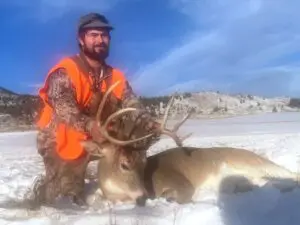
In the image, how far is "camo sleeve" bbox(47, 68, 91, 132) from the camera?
21.3 feet

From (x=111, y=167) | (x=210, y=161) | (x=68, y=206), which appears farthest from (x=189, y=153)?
(x=68, y=206)

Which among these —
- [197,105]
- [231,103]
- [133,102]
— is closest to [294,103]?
[231,103]

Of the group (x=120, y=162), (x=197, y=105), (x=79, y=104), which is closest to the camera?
(x=120, y=162)

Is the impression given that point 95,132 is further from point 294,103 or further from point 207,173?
point 294,103

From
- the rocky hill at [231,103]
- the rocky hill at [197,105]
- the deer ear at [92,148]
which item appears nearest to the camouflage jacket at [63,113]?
the deer ear at [92,148]

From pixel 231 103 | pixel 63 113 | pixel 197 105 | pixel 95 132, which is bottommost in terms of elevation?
pixel 95 132

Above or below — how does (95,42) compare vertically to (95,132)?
above

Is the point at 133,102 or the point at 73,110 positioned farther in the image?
the point at 133,102

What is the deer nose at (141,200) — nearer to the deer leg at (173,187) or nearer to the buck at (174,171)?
the buck at (174,171)

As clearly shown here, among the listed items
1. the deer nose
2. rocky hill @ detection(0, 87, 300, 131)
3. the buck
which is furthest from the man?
rocky hill @ detection(0, 87, 300, 131)

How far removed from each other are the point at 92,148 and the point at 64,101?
615mm

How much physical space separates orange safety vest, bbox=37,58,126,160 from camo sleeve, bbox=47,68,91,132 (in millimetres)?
71

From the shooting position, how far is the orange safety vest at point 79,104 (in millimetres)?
6629

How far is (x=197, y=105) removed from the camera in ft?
117
